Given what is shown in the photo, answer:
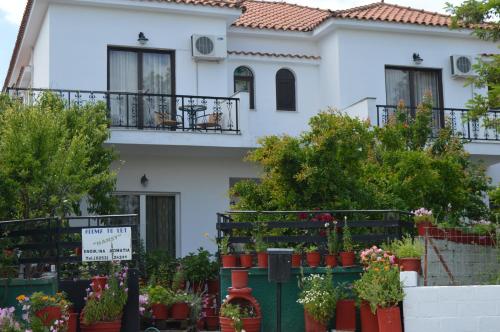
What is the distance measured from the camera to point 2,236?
12.6 meters

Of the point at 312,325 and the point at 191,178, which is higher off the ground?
the point at 191,178

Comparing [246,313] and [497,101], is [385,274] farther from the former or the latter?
[497,101]

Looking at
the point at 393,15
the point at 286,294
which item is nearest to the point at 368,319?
the point at 286,294

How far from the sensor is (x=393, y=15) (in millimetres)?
22172

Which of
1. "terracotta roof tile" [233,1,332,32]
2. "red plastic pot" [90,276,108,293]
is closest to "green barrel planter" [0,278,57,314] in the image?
"red plastic pot" [90,276,108,293]

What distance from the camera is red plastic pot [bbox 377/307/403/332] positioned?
1117 cm

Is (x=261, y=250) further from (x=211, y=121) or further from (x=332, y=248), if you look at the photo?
(x=211, y=121)

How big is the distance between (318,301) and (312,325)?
1.65 ft

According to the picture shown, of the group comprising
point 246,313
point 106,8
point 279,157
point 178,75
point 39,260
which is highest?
point 106,8

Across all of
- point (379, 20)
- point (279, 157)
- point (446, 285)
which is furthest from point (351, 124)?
point (379, 20)

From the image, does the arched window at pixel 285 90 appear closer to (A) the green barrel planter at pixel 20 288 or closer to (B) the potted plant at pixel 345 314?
(B) the potted plant at pixel 345 314

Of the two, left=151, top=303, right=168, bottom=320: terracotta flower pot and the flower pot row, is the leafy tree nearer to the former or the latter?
left=151, top=303, right=168, bottom=320: terracotta flower pot

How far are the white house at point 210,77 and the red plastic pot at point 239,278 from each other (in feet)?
21.0

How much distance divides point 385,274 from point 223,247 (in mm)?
2822
